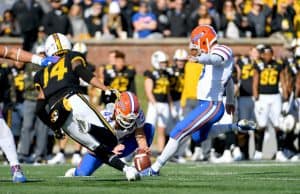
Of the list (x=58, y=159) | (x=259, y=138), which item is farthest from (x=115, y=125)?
(x=259, y=138)

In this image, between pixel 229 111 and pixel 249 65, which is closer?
pixel 229 111

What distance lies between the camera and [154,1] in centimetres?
2391

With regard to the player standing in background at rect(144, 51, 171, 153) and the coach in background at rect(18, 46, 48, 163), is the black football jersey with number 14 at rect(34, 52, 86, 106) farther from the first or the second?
the player standing in background at rect(144, 51, 171, 153)

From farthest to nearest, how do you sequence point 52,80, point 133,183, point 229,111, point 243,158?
point 243,158
point 229,111
point 52,80
point 133,183

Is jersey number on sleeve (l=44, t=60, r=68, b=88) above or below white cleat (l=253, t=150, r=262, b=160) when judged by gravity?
above

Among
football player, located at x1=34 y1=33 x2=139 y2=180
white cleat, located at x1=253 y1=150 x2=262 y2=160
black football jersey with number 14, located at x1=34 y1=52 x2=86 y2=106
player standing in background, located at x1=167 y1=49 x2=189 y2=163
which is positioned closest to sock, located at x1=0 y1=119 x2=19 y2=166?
football player, located at x1=34 y1=33 x2=139 y2=180

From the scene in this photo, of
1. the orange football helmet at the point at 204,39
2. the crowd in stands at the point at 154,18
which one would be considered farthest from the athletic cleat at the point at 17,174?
the crowd in stands at the point at 154,18

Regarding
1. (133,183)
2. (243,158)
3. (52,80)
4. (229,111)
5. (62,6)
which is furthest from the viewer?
(62,6)

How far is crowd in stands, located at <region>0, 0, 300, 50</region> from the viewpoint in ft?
74.9

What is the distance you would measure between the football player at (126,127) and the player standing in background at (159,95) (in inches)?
252

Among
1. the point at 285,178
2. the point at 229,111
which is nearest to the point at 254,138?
the point at 229,111

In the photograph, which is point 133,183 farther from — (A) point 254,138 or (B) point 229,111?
(A) point 254,138

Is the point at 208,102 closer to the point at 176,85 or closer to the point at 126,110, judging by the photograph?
the point at 126,110

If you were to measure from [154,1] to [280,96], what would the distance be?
553 centimetres
